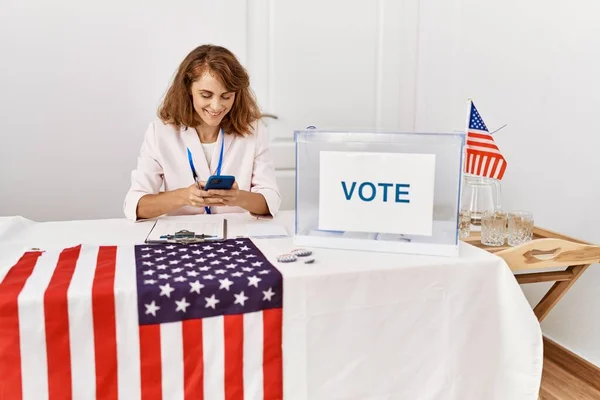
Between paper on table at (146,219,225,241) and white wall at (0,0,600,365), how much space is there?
1136 millimetres

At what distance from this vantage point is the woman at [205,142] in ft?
6.48

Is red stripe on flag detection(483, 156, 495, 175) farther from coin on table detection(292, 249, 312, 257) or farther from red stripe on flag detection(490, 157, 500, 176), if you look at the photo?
coin on table detection(292, 249, 312, 257)

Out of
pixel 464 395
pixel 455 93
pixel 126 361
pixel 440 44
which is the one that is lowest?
pixel 464 395

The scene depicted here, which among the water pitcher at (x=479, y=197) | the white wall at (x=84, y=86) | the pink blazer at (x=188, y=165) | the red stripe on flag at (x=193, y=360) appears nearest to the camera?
the red stripe on flag at (x=193, y=360)

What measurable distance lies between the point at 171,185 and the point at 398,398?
1062 millimetres

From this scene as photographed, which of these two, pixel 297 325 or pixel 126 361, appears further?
pixel 297 325

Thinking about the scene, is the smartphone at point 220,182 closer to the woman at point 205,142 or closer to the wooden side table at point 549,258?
the woman at point 205,142

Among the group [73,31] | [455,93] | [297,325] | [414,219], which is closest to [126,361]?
[297,325]

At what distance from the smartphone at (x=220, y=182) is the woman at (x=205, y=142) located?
179mm

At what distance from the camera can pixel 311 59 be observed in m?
3.10

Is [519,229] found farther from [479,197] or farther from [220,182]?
[220,182]

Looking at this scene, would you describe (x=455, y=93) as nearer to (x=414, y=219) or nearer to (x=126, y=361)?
(x=414, y=219)

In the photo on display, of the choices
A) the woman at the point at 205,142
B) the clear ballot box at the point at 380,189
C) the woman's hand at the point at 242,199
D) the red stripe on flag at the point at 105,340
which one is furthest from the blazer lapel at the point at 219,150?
the red stripe on flag at the point at 105,340

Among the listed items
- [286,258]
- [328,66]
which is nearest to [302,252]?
[286,258]
